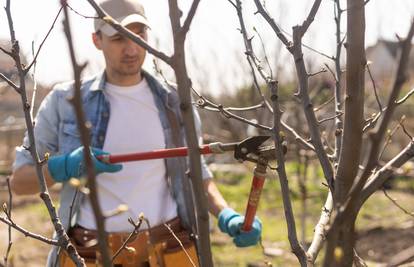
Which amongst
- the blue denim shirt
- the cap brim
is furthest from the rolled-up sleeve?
the cap brim

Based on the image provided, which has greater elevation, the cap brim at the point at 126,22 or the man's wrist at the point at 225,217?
the cap brim at the point at 126,22

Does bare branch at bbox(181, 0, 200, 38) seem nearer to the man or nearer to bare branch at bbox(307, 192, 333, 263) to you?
bare branch at bbox(307, 192, 333, 263)

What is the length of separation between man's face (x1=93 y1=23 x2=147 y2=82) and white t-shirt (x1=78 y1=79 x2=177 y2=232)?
0.30 feet

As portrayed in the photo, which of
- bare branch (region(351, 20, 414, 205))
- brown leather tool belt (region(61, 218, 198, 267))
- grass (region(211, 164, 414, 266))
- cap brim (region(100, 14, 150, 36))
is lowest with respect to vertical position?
grass (region(211, 164, 414, 266))

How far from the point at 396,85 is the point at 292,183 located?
10222 millimetres

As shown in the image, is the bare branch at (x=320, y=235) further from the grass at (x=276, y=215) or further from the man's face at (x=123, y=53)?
the grass at (x=276, y=215)

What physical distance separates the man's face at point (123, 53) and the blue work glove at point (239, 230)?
760mm

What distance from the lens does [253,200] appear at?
1991 millimetres

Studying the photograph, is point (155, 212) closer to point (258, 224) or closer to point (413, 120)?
point (258, 224)

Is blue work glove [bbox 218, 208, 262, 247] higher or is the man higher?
the man

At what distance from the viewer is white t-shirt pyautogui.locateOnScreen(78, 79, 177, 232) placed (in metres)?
2.54

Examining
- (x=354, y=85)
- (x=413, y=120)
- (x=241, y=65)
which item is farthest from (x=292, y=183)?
(x=354, y=85)

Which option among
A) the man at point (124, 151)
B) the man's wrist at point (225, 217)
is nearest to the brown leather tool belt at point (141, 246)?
the man at point (124, 151)

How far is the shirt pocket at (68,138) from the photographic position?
2.57 m
